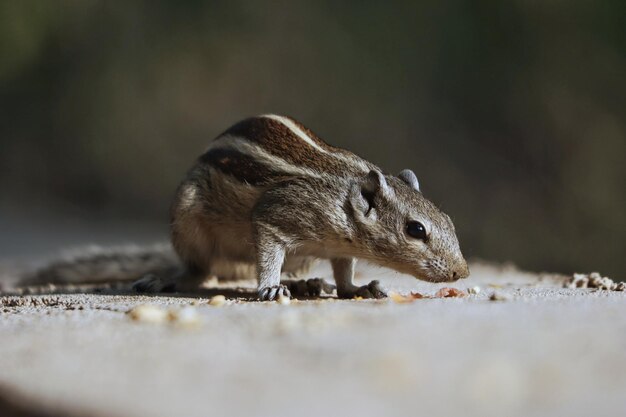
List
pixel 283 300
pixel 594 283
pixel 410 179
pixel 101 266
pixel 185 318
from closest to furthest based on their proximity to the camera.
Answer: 1. pixel 185 318
2. pixel 283 300
3. pixel 410 179
4. pixel 594 283
5. pixel 101 266

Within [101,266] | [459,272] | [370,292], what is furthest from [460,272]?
[101,266]

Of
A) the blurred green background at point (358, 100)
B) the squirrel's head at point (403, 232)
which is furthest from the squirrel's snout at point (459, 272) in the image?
the blurred green background at point (358, 100)

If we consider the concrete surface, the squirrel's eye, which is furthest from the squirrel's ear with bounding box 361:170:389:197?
the concrete surface

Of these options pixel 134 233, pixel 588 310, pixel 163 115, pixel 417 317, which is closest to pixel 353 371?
pixel 417 317

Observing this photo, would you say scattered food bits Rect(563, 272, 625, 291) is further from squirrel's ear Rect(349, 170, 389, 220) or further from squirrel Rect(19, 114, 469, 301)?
squirrel's ear Rect(349, 170, 389, 220)

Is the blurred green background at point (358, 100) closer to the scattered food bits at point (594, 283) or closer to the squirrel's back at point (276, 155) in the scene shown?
the scattered food bits at point (594, 283)

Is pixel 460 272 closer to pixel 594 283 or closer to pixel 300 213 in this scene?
pixel 300 213
